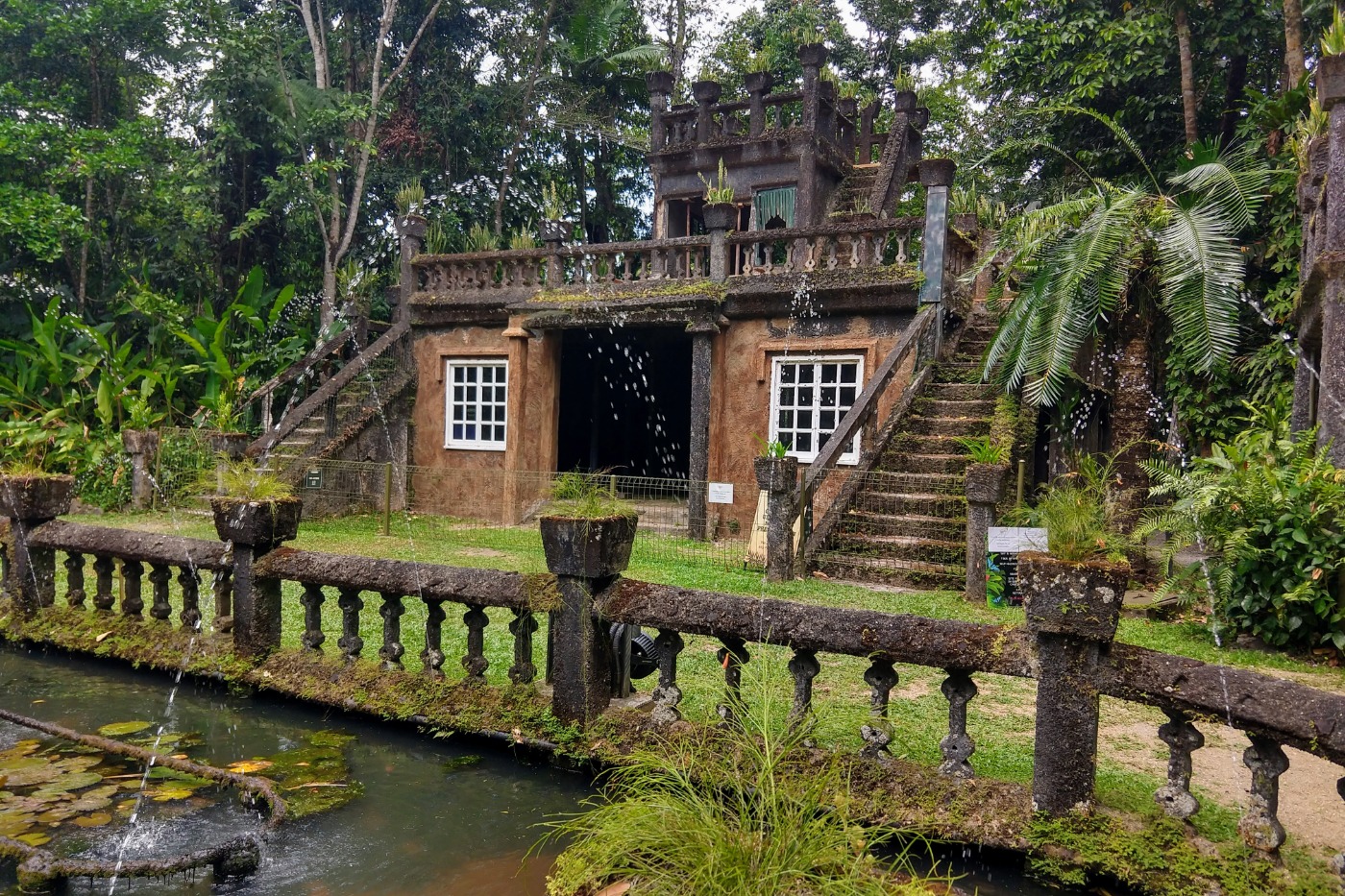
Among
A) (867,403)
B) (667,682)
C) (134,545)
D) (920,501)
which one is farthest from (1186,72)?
(134,545)

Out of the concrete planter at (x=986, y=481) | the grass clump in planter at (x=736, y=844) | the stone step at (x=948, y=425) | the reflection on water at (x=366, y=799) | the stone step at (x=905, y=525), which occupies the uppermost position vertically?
the stone step at (x=948, y=425)

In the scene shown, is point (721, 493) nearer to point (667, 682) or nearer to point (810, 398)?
point (810, 398)

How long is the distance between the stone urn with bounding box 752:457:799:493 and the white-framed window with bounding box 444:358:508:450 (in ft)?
21.9

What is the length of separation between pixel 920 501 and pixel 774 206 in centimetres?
940

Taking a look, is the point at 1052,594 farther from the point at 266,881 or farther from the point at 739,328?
the point at 739,328

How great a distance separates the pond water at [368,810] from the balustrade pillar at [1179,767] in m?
0.53

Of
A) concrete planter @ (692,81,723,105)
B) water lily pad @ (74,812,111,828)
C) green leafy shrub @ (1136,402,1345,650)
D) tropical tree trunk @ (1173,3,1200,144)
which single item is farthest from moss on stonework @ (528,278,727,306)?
water lily pad @ (74,812,111,828)

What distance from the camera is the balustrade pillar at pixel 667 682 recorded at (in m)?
4.23

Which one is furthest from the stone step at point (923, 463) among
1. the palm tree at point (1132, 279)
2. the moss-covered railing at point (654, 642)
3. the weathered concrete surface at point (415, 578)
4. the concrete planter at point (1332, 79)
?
the weathered concrete surface at point (415, 578)

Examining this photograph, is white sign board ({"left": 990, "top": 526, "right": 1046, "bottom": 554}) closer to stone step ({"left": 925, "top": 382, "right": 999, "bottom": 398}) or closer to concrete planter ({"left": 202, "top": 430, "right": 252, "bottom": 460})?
stone step ({"left": 925, "top": 382, "right": 999, "bottom": 398})

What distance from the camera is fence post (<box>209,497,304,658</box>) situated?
17.4ft

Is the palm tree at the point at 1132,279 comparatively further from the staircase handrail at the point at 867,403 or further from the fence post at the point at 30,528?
the fence post at the point at 30,528

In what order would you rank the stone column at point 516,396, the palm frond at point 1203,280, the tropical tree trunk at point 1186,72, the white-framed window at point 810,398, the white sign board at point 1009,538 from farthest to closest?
the stone column at point 516,396, the tropical tree trunk at point 1186,72, the white-framed window at point 810,398, the palm frond at point 1203,280, the white sign board at point 1009,538

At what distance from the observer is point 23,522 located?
6527 mm
